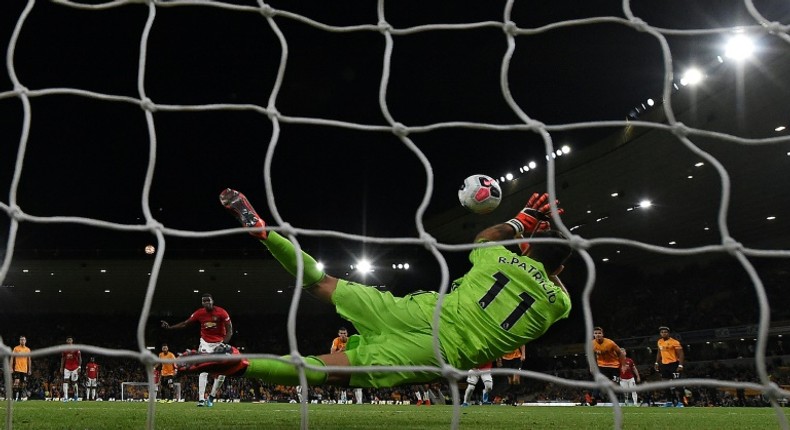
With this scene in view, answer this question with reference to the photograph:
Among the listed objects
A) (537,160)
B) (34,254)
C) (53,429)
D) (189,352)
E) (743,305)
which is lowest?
(53,429)

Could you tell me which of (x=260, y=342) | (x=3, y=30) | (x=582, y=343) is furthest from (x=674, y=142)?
(x=260, y=342)

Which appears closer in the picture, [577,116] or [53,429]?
[53,429]

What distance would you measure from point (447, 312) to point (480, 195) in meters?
0.91

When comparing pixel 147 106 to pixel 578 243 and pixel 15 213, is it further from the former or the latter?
pixel 578 243

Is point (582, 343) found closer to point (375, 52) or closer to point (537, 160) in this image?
point (537, 160)

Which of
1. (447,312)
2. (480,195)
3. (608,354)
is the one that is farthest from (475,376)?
(608,354)

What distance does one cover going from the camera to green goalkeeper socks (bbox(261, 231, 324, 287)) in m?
3.63

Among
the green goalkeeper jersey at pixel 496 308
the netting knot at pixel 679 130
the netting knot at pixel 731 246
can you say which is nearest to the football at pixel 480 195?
the green goalkeeper jersey at pixel 496 308

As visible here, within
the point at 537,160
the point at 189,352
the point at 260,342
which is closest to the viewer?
the point at 189,352

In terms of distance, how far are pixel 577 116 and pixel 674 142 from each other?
3.49 m

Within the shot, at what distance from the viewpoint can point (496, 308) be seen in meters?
3.70

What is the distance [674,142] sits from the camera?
1720 centimetres

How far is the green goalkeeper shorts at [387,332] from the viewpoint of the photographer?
→ 138 inches

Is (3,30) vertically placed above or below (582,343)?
above
